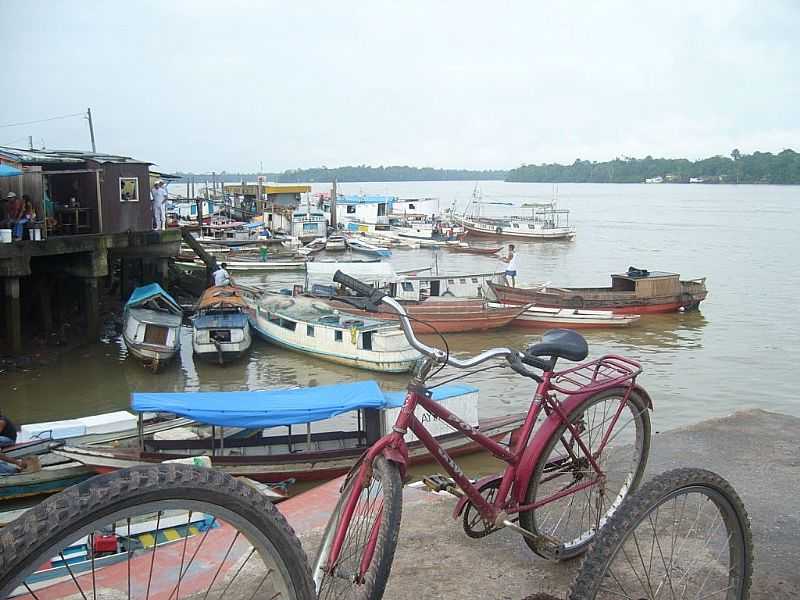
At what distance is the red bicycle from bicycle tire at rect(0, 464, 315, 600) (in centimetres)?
75

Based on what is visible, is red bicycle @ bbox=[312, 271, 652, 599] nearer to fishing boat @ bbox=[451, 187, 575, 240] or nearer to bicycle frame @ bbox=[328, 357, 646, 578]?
bicycle frame @ bbox=[328, 357, 646, 578]

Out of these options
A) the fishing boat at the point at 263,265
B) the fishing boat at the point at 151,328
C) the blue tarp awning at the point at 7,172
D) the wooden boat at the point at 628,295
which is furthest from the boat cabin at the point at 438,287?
the fishing boat at the point at 263,265

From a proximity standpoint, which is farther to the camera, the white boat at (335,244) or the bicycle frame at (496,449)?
the white boat at (335,244)

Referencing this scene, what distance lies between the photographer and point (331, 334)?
60.3 ft

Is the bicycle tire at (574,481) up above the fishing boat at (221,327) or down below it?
above

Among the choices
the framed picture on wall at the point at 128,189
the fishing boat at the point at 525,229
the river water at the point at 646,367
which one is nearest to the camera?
the river water at the point at 646,367

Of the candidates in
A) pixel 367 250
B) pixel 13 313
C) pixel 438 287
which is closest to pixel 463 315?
pixel 438 287

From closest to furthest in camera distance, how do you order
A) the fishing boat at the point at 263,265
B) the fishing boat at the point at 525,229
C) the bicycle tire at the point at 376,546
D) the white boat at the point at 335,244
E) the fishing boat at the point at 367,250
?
the bicycle tire at the point at 376,546 → the fishing boat at the point at 263,265 → the white boat at the point at 335,244 → the fishing boat at the point at 367,250 → the fishing boat at the point at 525,229

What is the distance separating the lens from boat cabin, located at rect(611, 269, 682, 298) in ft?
80.2

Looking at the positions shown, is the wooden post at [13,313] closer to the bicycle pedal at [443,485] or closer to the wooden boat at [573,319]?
the wooden boat at [573,319]

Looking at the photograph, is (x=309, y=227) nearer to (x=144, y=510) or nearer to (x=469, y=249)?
(x=469, y=249)

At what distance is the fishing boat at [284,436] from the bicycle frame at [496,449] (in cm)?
527

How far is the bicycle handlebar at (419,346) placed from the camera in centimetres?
317

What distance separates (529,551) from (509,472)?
2.63 ft
